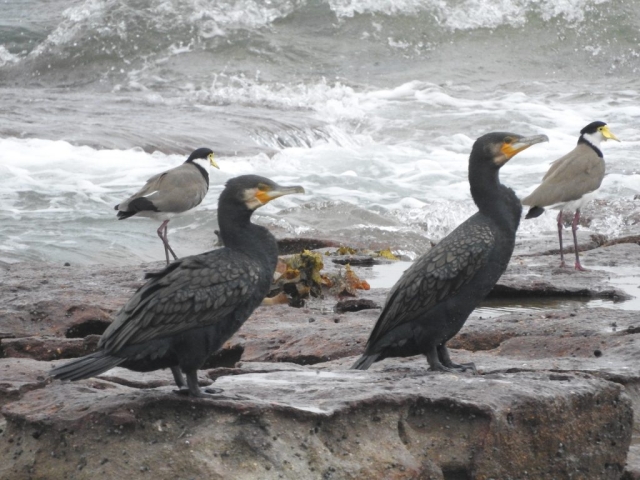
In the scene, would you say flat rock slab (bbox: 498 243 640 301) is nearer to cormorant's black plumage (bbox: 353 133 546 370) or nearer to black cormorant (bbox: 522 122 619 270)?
black cormorant (bbox: 522 122 619 270)

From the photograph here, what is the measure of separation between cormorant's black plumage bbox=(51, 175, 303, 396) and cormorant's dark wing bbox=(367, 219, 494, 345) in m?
0.82

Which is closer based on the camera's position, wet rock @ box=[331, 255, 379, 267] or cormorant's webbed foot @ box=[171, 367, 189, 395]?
cormorant's webbed foot @ box=[171, 367, 189, 395]

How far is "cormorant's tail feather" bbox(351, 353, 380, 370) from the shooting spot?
5254 mm

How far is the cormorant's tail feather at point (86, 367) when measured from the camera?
4.21 meters

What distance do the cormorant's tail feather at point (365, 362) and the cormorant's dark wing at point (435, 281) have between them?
7 cm

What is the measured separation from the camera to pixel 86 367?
4250 millimetres

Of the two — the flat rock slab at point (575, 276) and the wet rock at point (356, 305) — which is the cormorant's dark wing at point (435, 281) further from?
the flat rock slab at point (575, 276)

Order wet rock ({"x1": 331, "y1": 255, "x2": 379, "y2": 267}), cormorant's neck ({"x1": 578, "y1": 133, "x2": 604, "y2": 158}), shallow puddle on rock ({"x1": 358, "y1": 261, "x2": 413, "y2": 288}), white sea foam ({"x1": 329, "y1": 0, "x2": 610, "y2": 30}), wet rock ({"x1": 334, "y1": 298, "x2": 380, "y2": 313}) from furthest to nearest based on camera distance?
white sea foam ({"x1": 329, "y1": 0, "x2": 610, "y2": 30}) → cormorant's neck ({"x1": 578, "y1": 133, "x2": 604, "y2": 158}) → wet rock ({"x1": 331, "y1": 255, "x2": 379, "y2": 267}) → shallow puddle on rock ({"x1": 358, "y1": 261, "x2": 413, "y2": 288}) → wet rock ({"x1": 334, "y1": 298, "x2": 380, "y2": 313})

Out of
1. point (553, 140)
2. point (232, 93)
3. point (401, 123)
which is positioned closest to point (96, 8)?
point (232, 93)

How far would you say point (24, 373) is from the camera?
5059mm

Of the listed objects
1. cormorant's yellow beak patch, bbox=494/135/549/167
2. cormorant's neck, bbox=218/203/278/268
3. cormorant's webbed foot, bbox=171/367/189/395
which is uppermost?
cormorant's yellow beak patch, bbox=494/135/549/167

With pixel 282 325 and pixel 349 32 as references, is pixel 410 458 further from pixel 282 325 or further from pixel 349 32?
pixel 349 32

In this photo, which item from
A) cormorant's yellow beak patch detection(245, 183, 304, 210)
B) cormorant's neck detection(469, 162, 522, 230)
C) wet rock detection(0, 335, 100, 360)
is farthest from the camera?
wet rock detection(0, 335, 100, 360)

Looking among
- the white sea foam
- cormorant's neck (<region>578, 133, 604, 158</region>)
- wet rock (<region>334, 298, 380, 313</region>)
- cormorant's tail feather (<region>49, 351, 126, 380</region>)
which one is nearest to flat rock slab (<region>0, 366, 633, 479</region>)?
cormorant's tail feather (<region>49, 351, 126, 380</region>)
